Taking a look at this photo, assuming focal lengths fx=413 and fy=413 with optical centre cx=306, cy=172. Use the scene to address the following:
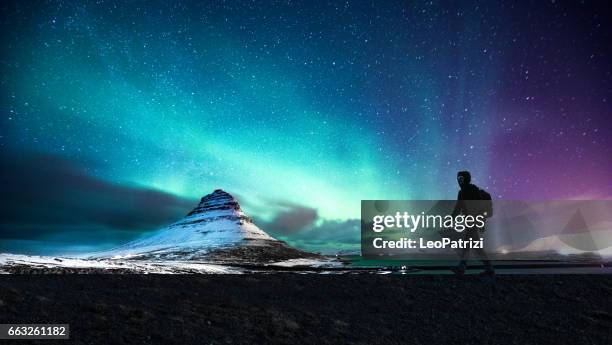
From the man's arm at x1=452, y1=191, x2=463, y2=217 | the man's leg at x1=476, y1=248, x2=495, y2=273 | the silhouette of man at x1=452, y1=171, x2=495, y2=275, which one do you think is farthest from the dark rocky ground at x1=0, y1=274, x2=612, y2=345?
the man's arm at x1=452, y1=191, x2=463, y2=217

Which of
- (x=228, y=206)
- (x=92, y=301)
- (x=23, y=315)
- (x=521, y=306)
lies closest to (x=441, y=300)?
(x=521, y=306)

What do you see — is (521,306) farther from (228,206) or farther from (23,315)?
(228,206)

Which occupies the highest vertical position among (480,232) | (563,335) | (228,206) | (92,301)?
(228,206)

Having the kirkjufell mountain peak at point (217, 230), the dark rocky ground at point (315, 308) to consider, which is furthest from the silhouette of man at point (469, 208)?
the kirkjufell mountain peak at point (217, 230)

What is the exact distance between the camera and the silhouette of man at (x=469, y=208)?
11.0 metres

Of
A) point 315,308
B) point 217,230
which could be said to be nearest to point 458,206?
point 315,308

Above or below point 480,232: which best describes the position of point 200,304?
below

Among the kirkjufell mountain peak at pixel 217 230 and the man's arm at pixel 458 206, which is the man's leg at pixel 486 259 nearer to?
the man's arm at pixel 458 206

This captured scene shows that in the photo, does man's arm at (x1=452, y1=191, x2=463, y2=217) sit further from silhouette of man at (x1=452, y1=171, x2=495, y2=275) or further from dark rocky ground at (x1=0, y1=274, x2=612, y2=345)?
dark rocky ground at (x1=0, y1=274, x2=612, y2=345)

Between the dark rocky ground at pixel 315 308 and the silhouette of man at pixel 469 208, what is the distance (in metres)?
0.53

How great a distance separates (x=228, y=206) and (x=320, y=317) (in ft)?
550

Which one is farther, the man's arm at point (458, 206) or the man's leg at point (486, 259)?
the man's arm at point (458, 206)

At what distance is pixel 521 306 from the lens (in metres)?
8.98

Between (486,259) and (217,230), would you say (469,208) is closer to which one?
(486,259)
